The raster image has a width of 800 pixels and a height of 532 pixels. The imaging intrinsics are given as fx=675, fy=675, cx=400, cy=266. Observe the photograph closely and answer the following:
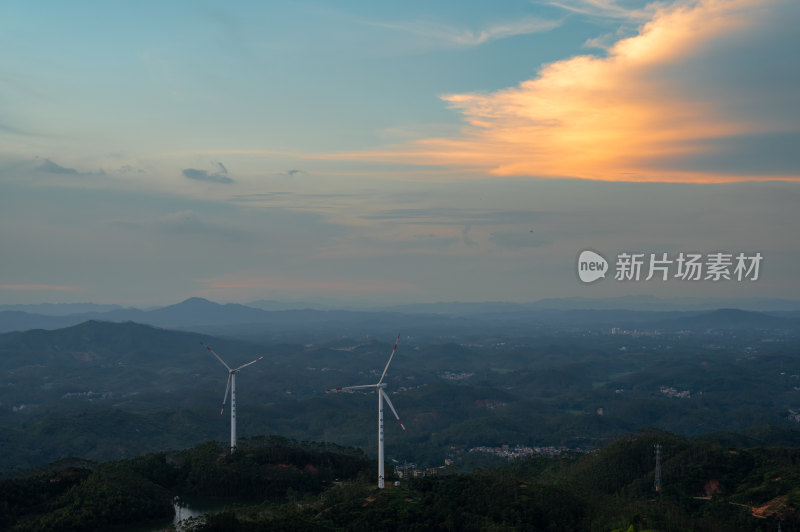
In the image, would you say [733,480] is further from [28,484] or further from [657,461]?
[28,484]

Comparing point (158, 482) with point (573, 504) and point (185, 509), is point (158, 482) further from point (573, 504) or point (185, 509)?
point (573, 504)

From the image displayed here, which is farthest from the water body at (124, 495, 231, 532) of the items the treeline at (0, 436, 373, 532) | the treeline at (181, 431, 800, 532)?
the treeline at (181, 431, 800, 532)

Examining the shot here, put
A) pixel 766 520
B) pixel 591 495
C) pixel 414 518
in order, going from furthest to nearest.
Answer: pixel 591 495 → pixel 766 520 → pixel 414 518

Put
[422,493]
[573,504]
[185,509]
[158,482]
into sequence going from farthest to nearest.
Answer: [158,482] → [185,509] → [422,493] → [573,504]

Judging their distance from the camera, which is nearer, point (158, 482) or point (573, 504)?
point (573, 504)

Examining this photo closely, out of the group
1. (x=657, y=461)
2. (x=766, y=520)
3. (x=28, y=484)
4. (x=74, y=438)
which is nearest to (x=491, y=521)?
(x=766, y=520)

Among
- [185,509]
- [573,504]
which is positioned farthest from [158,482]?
[573,504]

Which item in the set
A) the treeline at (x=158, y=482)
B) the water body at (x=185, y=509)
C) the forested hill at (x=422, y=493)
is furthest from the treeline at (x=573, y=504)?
the treeline at (x=158, y=482)
